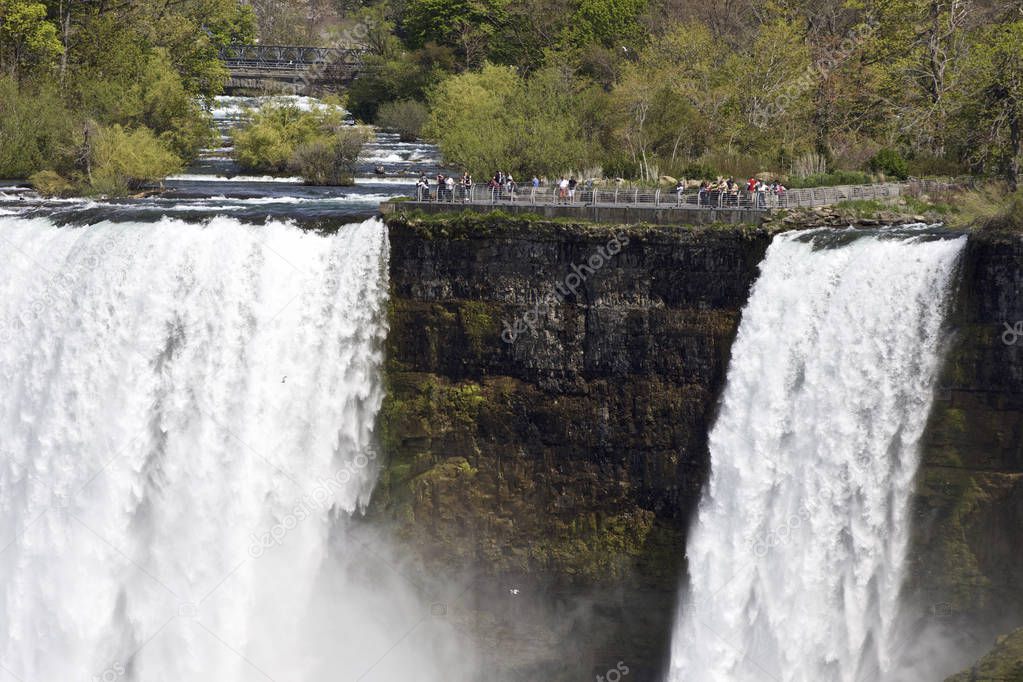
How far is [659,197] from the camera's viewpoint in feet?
127

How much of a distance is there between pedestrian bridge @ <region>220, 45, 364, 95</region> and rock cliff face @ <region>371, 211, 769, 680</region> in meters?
51.1

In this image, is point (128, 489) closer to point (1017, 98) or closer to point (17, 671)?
point (17, 671)

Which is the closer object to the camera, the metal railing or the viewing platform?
the viewing platform

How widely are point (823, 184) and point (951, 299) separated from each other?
10.7 meters

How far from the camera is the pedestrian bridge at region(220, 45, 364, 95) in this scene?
294 ft

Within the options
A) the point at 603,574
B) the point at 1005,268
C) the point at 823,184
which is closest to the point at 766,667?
the point at 603,574

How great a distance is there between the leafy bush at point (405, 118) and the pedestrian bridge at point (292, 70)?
29.4 feet

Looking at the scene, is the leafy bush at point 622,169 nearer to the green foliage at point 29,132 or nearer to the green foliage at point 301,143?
the green foliage at point 301,143

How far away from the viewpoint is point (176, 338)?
39031mm

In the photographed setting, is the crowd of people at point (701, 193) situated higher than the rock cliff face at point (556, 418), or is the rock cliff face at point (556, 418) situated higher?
the crowd of people at point (701, 193)

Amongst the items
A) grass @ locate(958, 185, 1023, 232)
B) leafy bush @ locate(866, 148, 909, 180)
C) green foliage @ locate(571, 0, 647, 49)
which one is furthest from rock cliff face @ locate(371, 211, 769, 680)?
green foliage @ locate(571, 0, 647, 49)

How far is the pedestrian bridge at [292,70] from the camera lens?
89.8m

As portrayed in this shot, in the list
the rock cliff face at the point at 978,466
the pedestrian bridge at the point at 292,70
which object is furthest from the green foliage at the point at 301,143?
the rock cliff face at the point at 978,466

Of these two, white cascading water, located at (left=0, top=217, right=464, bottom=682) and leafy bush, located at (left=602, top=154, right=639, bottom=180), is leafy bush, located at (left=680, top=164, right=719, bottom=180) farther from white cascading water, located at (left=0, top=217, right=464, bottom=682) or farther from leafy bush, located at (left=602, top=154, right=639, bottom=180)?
white cascading water, located at (left=0, top=217, right=464, bottom=682)
